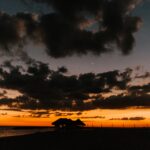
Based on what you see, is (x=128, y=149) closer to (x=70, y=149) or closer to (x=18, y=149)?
(x=70, y=149)

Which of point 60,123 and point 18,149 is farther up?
point 60,123

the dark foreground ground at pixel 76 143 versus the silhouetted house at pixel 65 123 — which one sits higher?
the silhouetted house at pixel 65 123

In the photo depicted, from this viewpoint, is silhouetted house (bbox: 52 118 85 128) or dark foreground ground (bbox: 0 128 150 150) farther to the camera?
silhouetted house (bbox: 52 118 85 128)

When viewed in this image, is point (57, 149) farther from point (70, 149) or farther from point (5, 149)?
point (5, 149)

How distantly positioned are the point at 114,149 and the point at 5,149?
1208 centimetres

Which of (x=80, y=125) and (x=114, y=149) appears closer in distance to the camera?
(x=114, y=149)

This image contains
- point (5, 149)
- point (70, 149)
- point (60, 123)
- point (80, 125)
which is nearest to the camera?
point (5, 149)

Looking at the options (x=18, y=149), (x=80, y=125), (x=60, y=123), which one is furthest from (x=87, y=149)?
(x=80, y=125)

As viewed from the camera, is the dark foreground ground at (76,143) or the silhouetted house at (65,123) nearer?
the dark foreground ground at (76,143)

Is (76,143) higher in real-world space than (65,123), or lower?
lower

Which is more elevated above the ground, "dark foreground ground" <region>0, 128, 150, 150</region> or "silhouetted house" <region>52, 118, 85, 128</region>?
"silhouetted house" <region>52, 118, 85, 128</region>

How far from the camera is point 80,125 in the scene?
179750 millimetres

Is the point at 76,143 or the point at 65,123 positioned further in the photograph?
the point at 65,123

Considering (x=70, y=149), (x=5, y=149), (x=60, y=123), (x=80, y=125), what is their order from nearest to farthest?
(x=5, y=149)
(x=70, y=149)
(x=60, y=123)
(x=80, y=125)
